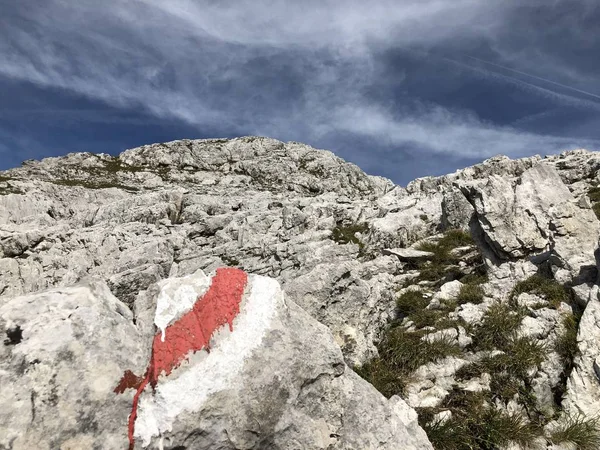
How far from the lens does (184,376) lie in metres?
5.52

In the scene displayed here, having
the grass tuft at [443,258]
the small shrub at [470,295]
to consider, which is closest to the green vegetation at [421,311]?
the small shrub at [470,295]

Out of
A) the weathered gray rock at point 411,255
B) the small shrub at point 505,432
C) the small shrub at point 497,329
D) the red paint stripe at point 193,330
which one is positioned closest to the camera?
the red paint stripe at point 193,330

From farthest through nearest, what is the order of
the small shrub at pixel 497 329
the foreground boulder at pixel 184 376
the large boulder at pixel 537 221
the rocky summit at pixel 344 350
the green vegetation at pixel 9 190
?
the green vegetation at pixel 9 190, the large boulder at pixel 537 221, the small shrub at pixel 497 329, the rocky summit at pixel 344 350, the foreground boulder at pixel 184 376

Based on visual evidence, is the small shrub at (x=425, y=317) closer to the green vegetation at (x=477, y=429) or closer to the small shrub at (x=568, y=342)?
the small shrub at (x=568, y=342)

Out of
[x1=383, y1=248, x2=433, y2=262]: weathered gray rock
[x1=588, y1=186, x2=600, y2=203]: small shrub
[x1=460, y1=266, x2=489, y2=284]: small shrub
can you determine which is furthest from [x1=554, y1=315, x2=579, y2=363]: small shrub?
[x1=588, y1=186, x2=600, y2=203]: small shrub

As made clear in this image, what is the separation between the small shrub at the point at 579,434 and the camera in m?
7.02

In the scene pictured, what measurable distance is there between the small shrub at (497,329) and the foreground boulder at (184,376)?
402cm

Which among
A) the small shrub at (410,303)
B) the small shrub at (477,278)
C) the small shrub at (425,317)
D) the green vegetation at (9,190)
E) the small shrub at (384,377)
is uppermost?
the green vegetation at (9,190)

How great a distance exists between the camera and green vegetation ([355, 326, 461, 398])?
28.9 ft

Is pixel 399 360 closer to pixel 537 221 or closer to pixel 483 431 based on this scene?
pixel 483 431

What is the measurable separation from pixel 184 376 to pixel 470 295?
398 inches

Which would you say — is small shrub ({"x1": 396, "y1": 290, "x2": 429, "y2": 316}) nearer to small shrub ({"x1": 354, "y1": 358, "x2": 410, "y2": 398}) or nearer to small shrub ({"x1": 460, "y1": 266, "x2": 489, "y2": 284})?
small shrub ({"x1": 460, "y1": 266, "x2": 489, "y2": 284})

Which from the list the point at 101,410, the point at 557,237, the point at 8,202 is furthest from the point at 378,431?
the point at 8,202

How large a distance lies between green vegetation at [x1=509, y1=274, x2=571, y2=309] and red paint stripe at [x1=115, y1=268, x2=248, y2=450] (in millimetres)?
9614
